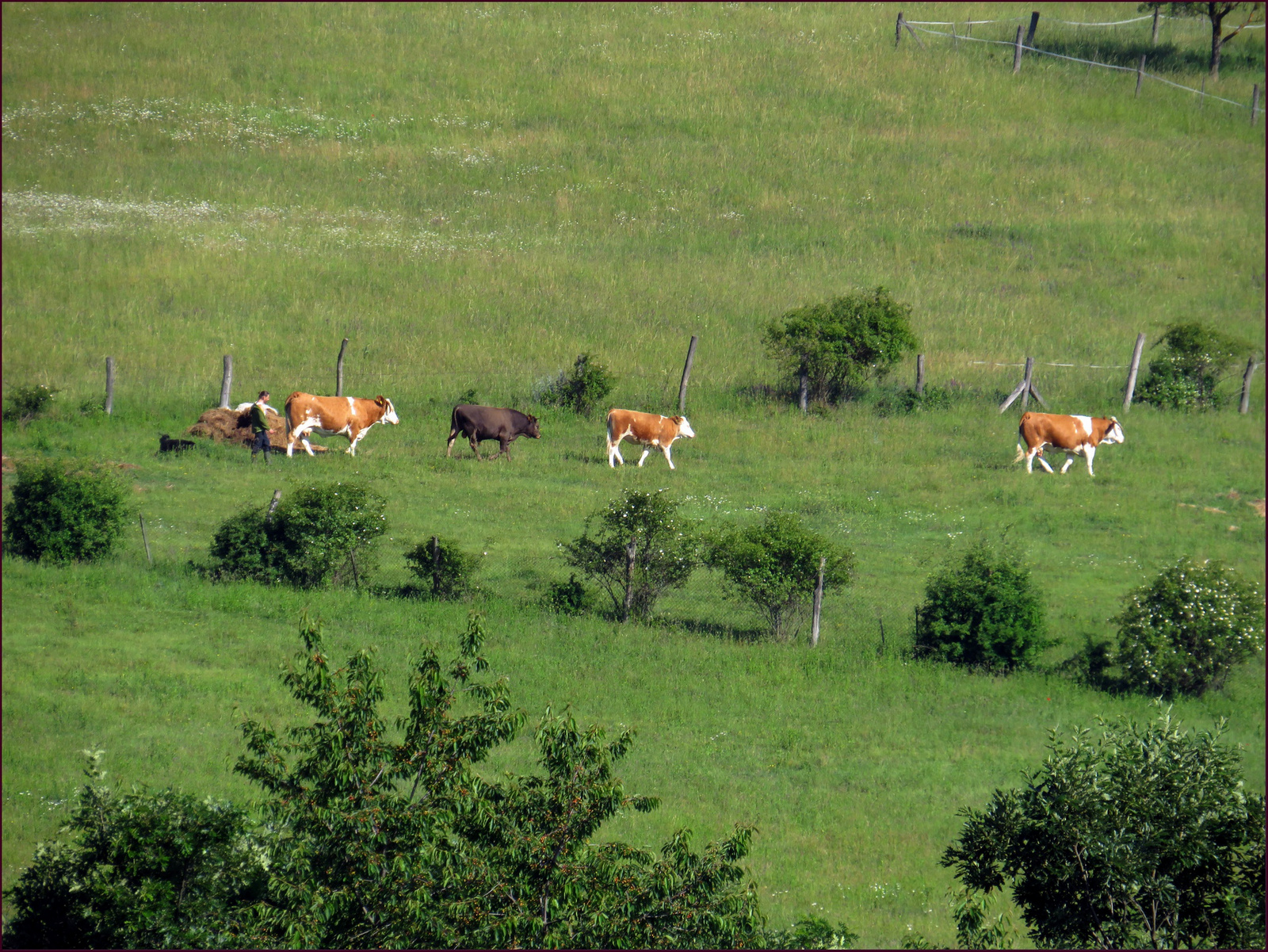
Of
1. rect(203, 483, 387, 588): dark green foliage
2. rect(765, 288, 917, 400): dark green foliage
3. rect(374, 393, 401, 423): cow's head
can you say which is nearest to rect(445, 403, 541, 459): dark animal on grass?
rect(374, 393, 401, 423): cow's head

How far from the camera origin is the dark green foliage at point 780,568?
1941cm

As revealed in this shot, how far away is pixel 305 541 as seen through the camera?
19.8m

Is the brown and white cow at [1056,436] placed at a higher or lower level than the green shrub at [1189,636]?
higher


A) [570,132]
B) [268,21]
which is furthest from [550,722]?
[268,21]

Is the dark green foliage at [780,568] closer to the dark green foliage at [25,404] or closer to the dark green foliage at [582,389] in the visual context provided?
the dark green foliage at [582,389]

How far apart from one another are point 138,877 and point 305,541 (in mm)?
10990

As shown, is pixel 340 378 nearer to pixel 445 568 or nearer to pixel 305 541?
pixel 305 541

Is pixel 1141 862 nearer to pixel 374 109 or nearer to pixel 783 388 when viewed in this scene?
pixel 783 388

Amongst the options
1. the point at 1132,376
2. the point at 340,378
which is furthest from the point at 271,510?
the point at 1132,376

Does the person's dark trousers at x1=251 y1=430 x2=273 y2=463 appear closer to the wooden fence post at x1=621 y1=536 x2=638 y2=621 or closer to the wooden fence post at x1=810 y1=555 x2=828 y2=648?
the wooden fence post at x1=621 y1=536 x2=638 y2=621

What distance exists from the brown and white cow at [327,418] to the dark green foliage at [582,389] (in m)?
4.93

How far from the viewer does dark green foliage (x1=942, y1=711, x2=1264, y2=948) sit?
8.67 m

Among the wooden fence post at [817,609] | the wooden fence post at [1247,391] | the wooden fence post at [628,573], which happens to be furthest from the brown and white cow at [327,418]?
the wooden fence post at [1247,391]

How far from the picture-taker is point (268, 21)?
6238 centimetres
